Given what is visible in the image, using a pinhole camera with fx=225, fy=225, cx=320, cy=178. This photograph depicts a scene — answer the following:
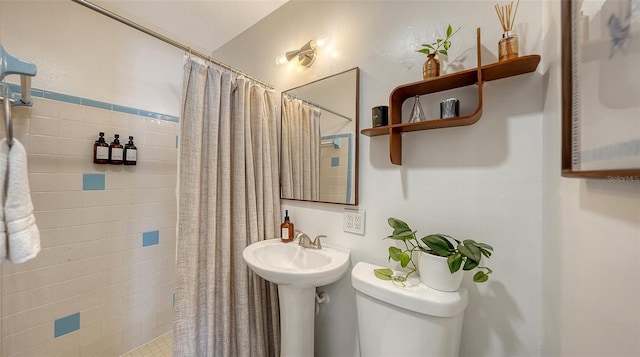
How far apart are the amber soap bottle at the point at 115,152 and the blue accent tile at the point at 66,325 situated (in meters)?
0.99

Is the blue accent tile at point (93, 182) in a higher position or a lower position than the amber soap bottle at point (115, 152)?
lower

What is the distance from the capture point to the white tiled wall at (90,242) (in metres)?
1.29

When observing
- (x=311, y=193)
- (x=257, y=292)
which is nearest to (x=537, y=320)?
(x=311, y=193)

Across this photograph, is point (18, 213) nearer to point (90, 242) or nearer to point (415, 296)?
point (90, 242)

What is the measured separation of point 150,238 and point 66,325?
0.63 m

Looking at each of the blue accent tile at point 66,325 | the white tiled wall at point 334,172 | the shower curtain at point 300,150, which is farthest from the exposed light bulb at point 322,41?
the blue accent tile at point 66,325

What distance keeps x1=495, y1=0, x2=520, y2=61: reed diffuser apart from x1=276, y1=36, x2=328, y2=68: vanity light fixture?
868mm

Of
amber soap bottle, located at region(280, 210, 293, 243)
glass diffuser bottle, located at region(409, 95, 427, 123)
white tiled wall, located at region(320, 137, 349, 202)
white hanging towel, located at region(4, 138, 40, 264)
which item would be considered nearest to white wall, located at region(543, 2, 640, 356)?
glass diffuser bottle, located at region(409, 95, 427, 123)

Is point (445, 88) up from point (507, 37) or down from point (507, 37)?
down

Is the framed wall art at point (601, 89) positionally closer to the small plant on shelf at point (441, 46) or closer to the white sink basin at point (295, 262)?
the small plant on shelf at point (441, 46)

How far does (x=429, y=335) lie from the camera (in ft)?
2.56

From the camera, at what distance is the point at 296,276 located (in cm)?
96

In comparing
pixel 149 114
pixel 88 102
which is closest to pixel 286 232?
pixel 149 114

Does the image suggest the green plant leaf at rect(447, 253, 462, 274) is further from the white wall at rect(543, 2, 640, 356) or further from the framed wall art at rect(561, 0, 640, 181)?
the framed wall art at rect(561, 0, 640, 181)
